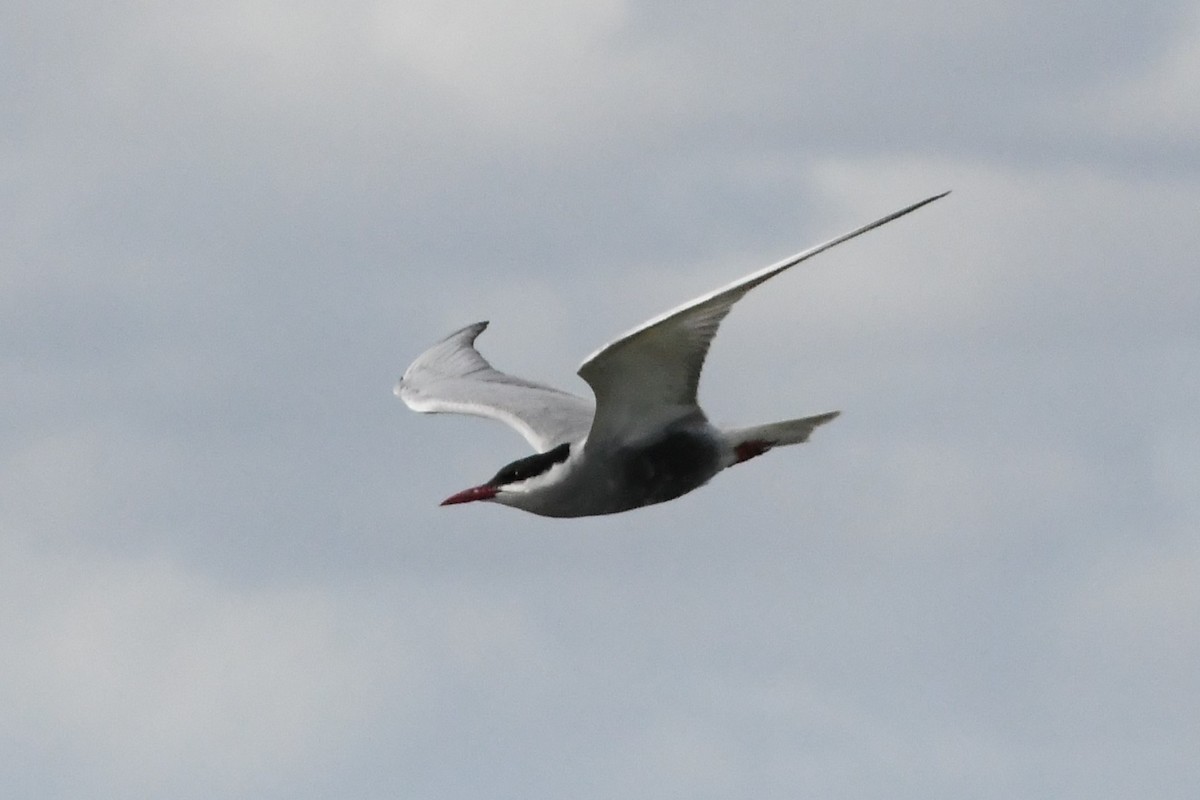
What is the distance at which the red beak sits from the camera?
1836cm

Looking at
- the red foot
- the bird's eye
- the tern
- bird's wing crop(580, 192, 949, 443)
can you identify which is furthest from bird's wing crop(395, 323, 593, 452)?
bird's wing crop(580, 192, 949, 443)

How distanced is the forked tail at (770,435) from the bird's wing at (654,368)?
0.76 meters

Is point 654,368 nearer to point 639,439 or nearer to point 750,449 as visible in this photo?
point 639,439

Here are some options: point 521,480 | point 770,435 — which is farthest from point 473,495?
point 770,435

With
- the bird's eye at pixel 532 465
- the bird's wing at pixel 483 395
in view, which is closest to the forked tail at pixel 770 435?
the bird's eye at pixel 532 465

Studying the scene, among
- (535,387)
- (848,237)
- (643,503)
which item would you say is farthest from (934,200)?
(535,387)

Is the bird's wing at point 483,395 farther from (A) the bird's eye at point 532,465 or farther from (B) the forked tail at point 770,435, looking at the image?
(B) the forked tail at point 770,435

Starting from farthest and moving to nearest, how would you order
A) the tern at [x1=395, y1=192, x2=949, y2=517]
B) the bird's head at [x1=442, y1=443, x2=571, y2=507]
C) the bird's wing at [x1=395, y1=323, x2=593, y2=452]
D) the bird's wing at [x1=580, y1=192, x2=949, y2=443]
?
the bird's wing at [x1=395, y1=323, x2=593, y2=452], the bird's head at [x1=442, y1=443, x2=571, y2=507], the tern at [x1=395, y1=192, x2=949, y2=517], the bird's wing at [x1=580, y1=192, x2=949, y2=443]

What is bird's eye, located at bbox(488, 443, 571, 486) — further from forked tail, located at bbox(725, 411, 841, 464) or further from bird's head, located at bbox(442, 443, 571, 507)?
forked tail, located at bbox(725, 411, 841, 464)

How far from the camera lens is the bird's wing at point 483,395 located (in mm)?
21031

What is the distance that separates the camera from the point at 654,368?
16.7 meters

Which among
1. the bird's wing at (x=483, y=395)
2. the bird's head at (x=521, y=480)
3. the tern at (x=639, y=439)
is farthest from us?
the bird's wing at (x=483, y=395)

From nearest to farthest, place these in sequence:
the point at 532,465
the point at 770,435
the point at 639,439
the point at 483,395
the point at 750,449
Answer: the point at 639,439
the point at 532,465
the point at 770,435
the point at 750,449
the point at 483,395

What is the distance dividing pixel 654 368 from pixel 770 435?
206 centimetres
